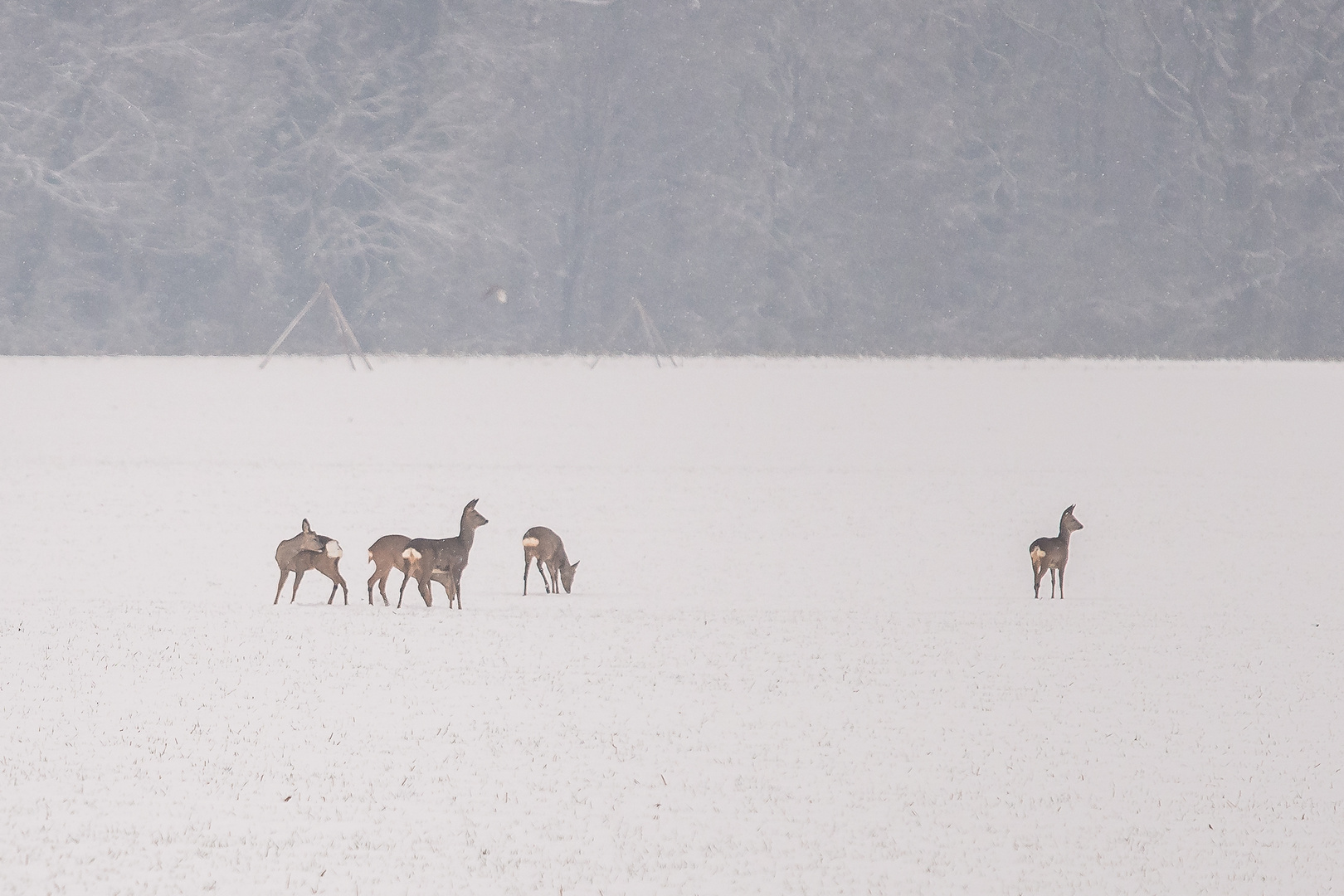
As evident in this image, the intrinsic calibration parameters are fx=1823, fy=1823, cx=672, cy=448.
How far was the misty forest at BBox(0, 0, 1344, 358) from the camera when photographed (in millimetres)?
43344

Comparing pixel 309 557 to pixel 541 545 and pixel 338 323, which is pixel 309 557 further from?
pixel 338 323

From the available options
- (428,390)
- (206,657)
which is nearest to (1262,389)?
(428,390)

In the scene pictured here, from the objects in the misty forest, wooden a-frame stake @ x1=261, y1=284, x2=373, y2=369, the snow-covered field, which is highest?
the misty forest

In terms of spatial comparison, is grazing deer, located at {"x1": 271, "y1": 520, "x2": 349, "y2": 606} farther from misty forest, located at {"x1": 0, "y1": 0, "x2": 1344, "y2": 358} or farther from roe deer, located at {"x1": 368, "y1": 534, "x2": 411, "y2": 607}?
misty forest, located at {"x1": 0, "y1": 0, "x2": 1344, "y2": 358}

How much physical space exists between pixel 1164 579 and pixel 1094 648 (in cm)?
203

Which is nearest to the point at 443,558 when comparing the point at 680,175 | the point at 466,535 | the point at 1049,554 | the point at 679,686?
the point at 466,535

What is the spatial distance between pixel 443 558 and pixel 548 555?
25.2 inches

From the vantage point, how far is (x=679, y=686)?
625cm

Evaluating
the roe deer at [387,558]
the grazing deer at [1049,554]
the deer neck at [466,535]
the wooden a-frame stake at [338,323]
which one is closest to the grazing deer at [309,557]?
the roe deer at [387,558]

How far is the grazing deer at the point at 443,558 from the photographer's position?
751 centimetres

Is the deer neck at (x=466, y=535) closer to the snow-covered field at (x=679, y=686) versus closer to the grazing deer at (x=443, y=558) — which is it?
the grazing deer at (x=443, y=558)

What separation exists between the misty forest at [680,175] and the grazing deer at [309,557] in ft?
115

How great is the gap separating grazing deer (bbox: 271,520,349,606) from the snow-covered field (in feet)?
0.59

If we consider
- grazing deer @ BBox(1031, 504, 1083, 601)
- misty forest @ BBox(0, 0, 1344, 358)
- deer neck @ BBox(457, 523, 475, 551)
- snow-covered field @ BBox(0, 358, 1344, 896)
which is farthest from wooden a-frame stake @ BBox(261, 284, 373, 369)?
grazing deer @ BBox(1031, 504, 1083, 601)
